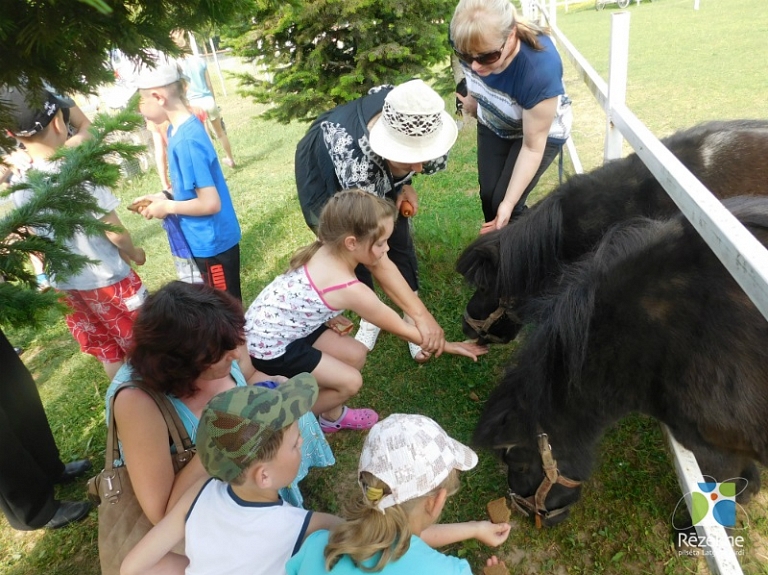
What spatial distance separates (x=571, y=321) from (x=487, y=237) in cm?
101

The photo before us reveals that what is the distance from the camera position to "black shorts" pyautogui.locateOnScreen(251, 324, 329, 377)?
2572 millimetres

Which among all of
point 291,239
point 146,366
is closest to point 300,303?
point 146,366

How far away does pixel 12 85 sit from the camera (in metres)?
1.20

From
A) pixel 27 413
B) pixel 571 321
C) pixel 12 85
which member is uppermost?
pixel 12 85

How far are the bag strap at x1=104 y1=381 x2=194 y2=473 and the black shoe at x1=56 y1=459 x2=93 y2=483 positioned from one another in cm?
143

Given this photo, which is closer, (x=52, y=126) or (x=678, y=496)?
(x=678, y=496)

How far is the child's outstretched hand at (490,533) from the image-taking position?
1854 mm

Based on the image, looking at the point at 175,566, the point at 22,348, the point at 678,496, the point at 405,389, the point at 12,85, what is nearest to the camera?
the point at 12,85

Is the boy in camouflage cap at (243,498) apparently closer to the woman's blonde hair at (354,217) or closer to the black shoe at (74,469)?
the woman's blonde hair at (354,217)

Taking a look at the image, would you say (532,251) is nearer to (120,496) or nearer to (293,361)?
(293,361)

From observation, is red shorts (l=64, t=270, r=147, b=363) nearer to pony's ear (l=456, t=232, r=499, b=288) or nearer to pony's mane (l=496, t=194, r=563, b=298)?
pony's ear (l=456, t=232, r=499, b=288)

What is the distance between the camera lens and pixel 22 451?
2.34 metres

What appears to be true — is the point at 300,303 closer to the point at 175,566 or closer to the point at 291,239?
the point at 175,566

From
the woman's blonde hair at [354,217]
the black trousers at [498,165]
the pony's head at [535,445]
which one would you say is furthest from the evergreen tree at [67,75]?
the black trousers at [498,165]
